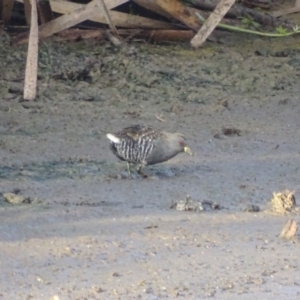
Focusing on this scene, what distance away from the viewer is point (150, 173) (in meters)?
7.95

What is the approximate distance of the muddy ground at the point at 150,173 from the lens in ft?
17.6

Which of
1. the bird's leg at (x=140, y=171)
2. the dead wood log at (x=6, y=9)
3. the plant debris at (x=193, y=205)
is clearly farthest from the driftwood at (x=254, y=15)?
the plant debris at (x=193, y=205)

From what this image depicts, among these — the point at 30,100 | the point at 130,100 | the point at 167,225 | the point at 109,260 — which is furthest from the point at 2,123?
the point at 109,260

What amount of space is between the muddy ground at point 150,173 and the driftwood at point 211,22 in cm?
16

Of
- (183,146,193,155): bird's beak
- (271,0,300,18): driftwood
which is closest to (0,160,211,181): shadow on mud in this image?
(183,146,193,155): bird's beak

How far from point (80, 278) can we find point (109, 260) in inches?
14.3

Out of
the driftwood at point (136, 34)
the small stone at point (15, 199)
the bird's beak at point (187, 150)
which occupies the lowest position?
the small stone at point (15, 199)

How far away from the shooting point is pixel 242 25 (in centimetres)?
1199

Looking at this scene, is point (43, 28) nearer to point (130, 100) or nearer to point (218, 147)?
point (130, 100)

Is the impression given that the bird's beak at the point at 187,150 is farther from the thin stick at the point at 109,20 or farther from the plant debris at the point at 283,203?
the thin stick at the point at 109,20

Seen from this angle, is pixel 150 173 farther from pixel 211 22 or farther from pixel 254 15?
pixel 254 15

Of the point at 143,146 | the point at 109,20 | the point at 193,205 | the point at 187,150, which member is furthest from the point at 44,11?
the point at 193,205

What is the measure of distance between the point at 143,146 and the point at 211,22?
3.63m

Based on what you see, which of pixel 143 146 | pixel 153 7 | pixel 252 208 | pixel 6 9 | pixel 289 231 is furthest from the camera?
pixel 153 7
